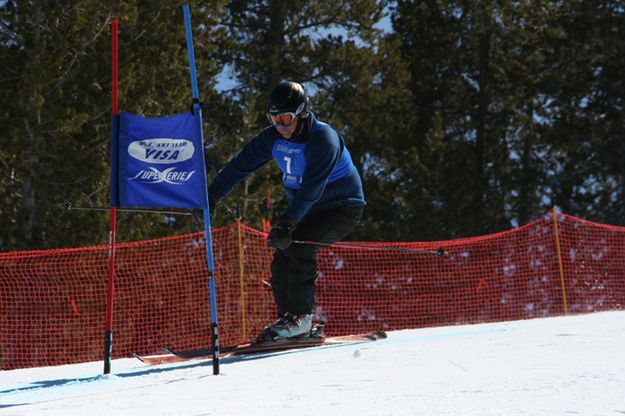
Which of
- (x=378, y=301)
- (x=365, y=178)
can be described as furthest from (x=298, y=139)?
(x=365, y=178)

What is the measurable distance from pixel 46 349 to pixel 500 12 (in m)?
16.0

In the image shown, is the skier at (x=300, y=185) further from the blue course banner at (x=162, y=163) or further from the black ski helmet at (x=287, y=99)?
the blue course banner at (x=162, y=163)

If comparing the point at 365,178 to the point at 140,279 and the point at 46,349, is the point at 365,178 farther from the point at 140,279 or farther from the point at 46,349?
the point at 46,349

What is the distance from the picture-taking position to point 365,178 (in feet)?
72.5

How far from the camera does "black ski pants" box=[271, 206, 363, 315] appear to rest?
619cm

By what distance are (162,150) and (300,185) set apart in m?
0.93

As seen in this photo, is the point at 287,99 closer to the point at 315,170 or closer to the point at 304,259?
the point at 315,170

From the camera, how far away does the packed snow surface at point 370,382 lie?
152 inches

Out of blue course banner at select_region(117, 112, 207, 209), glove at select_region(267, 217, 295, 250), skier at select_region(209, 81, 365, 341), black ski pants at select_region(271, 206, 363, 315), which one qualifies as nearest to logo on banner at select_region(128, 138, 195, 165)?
blue course banner at select_region(117, 112, 207, 209)

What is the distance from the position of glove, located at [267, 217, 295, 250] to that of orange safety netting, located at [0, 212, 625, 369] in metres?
3.48

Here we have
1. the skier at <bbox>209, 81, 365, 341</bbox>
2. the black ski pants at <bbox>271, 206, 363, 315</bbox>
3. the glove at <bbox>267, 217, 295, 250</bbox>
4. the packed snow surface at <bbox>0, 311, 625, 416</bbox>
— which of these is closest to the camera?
the packed snow surface at <bbox>0, 311, 625, 416</bbox>

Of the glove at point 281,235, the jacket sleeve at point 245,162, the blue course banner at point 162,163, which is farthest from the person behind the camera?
the jacket sleeve at point 245,162

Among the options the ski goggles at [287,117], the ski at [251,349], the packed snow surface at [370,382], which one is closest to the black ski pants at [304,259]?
the ski at [251,349]

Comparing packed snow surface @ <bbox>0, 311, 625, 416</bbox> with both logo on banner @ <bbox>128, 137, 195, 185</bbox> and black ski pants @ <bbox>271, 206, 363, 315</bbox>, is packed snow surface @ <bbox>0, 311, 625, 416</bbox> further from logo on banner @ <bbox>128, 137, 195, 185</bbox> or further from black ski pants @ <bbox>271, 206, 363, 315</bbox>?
logo on banner @ <bbox>128, 137, 195, 185</bbox>
